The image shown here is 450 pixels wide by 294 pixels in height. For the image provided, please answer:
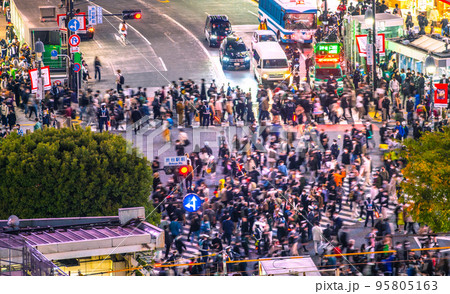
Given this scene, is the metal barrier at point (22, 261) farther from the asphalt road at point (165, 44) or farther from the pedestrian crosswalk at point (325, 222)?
the asphalt road at point (165, 44)

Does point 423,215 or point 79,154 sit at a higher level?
point 79,154

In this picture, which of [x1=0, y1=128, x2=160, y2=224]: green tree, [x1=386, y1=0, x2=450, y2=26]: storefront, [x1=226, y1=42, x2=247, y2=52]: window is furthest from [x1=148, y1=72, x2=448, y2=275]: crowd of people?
[x1=386, y1=0, x2=450, y2=26]: storefront

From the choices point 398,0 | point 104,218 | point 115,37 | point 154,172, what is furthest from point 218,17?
point 104,218

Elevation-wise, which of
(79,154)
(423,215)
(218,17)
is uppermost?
(218,17)

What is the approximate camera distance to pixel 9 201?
27.8 metres

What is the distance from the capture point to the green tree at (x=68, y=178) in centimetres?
2788

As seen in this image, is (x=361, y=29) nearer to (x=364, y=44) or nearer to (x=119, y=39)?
(x=364, y=44)

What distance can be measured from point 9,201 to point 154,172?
5.80 metres

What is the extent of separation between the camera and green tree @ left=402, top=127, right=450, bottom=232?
1083 inches

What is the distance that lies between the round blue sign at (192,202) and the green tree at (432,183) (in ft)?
20.6

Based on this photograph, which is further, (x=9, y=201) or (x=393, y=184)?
(x=393, y=184)

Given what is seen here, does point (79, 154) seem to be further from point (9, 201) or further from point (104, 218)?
point (104, 218)


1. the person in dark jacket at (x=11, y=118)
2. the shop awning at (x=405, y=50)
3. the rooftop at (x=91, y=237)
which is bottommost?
the rooftop at (x=91, y=237)

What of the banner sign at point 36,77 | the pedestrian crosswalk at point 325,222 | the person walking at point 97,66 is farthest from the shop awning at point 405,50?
the banner sign at point 36,77
